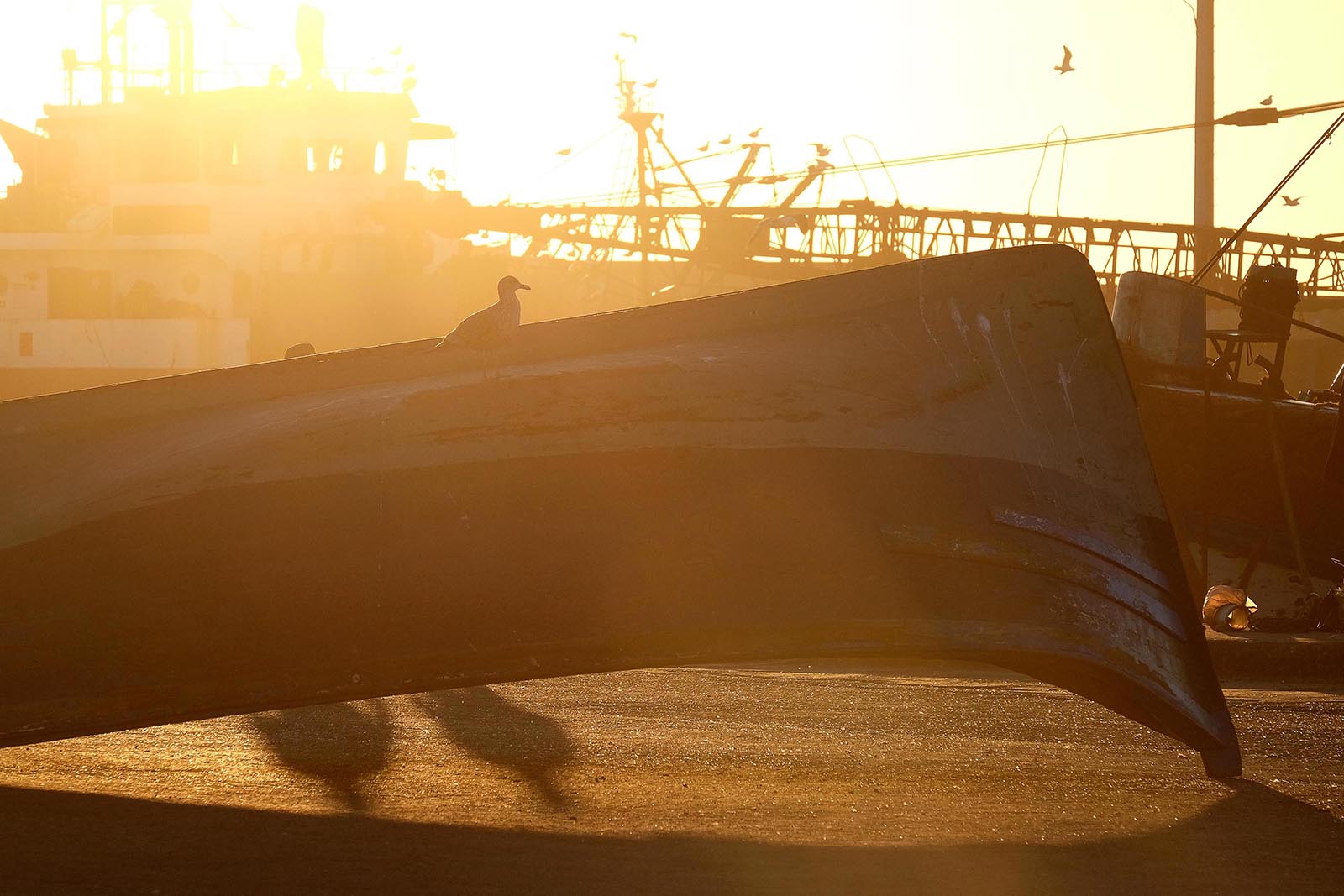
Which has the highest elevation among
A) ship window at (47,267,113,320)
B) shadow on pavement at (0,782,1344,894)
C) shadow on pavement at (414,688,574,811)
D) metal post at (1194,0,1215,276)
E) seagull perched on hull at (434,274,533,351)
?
metal post at (1194,0,1215,276)

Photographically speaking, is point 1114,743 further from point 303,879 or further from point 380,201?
point 380,201

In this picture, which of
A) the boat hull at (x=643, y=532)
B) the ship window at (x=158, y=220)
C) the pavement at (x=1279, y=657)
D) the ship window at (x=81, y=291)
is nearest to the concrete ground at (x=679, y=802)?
the boat hull at (x=643, y=532)

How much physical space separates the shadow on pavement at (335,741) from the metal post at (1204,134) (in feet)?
62.8

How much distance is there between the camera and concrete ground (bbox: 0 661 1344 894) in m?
4.94

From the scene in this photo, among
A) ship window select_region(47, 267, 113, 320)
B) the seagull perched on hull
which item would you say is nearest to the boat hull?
the seagull perched on hull

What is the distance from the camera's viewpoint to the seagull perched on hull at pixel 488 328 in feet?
25.5

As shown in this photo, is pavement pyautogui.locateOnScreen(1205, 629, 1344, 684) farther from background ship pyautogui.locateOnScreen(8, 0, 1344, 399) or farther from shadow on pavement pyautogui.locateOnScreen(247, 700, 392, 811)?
background ship pyautogui.locateOnScreen(8, 0, 1344, 399)

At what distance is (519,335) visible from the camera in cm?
770

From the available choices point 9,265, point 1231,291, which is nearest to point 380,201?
point 9,265

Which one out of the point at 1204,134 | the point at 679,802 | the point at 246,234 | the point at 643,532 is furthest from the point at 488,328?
the point at 246,234

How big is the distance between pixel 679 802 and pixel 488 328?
3173mm

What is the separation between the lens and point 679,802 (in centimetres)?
609

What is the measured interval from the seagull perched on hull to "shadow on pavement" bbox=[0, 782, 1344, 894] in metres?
2.88

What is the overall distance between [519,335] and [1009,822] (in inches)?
141
